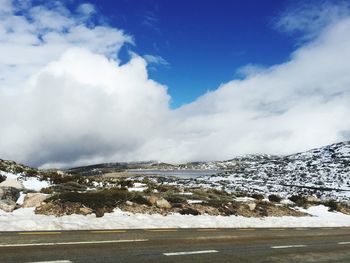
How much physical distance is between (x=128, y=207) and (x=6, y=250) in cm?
1389

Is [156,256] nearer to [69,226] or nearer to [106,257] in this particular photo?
[106,257]

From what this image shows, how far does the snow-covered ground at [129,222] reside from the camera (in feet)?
55.7

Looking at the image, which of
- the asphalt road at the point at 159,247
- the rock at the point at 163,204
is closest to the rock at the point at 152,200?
the rock at the point at 163,204

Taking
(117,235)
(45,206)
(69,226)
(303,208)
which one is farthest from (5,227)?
(303,208)

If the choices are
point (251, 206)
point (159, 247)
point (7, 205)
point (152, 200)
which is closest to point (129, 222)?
point (7, 205)

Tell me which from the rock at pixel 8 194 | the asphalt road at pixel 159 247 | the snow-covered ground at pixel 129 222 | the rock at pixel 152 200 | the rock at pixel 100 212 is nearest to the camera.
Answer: the asphalt road at pixel 159 247

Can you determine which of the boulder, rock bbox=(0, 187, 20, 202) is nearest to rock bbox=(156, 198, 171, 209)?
the boulder

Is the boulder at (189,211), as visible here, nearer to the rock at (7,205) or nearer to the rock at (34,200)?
the rock at (34,200)

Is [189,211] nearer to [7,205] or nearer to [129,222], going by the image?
[129,222]

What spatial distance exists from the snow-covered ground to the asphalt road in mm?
1709

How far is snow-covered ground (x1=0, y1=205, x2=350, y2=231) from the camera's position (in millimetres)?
16969

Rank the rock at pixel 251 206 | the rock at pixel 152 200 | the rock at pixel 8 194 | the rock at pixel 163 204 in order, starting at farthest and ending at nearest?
the rock at pixel 251 206 → the rock at pixel 152 200 → the rock at pixel 163 204 → the rock at pixel 8 194

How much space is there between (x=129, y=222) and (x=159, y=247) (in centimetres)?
699

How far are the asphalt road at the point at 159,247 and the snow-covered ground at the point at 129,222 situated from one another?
1709 mm
